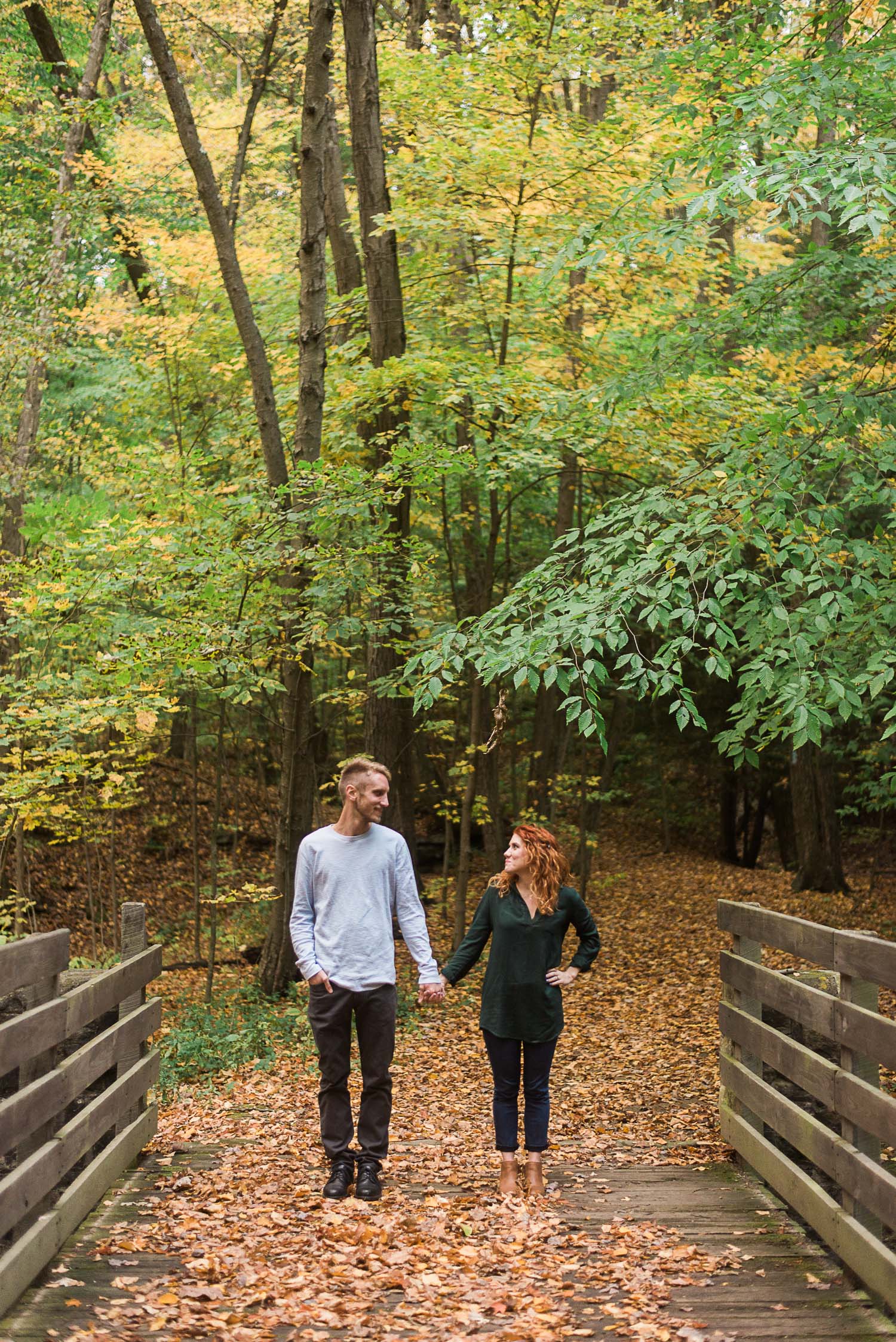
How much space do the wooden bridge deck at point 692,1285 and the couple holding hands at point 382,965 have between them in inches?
17.6

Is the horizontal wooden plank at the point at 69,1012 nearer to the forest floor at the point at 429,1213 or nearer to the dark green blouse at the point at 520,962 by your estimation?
the forest floor at the point at 429,1213

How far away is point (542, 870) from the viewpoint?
17.6 ft

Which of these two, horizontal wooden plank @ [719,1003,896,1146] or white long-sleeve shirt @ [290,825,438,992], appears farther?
white long-sleeve shirt @ [290,825,438,992]

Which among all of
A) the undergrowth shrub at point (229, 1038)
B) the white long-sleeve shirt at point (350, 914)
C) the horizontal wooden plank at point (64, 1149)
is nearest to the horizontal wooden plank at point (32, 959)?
the horizontal wooden plank at point (64, 1149)

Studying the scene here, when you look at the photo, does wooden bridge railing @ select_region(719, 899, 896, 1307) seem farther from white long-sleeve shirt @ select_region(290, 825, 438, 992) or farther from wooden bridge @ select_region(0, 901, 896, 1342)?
white long-sleeve shirt @ select_region(290, 825, 438, 992)

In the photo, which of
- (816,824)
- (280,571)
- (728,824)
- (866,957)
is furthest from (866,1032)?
(728,824)

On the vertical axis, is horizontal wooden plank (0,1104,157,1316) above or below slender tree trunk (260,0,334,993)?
below

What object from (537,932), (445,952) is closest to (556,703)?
(445,952)

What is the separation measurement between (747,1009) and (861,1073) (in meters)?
1.66

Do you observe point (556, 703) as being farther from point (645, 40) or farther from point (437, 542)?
point (645, 40)

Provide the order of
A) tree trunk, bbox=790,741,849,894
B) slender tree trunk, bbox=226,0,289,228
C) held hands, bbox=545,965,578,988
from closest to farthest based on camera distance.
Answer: held hands, bbox=545,965,578,988, slender tree trunk, bbox=226,0,289,228, tree trunk, bbox=790,741,849,894

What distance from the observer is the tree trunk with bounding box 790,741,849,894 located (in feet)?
58.0

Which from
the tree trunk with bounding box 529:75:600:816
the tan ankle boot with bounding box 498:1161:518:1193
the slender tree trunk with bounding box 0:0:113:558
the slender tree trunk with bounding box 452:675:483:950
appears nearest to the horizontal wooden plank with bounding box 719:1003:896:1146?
the tan ankle boot with bounding box 498:1161:518:1193

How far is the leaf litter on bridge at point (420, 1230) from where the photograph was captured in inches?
152
